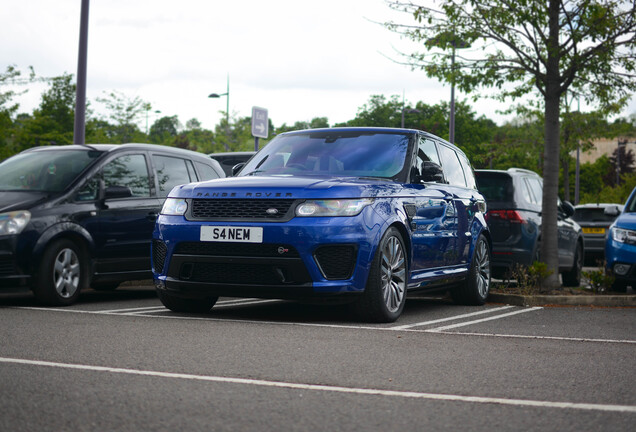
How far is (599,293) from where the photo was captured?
39.7ft

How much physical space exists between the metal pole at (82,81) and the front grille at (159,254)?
22.1 ft

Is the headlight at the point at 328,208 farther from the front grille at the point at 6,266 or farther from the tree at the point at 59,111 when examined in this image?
the tree at the point at 59,111

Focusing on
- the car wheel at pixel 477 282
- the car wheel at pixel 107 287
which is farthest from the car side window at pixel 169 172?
the car wheel at pixel 477 282

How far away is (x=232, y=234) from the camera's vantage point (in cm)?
768

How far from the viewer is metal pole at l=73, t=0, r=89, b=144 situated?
1450 centimetres

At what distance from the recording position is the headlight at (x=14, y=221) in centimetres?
898

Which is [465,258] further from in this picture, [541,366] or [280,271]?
[541,366]

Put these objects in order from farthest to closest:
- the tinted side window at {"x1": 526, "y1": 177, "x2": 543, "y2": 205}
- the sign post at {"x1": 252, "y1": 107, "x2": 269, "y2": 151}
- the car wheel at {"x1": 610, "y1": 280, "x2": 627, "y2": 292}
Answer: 1. the sign post at {"x1": 252, "y1": 107, "x2": 269, "y2": 151}
2. the tinted side window at {"x1": 526, "y1": 177, "x2": 543, "y2": 205}
3. the car wheel at {"x1": 610, "y1": 280, "x2": 627, "y2": 292}

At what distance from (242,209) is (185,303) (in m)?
1.41

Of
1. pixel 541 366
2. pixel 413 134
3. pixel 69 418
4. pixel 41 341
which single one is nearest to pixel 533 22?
pixel 413 134

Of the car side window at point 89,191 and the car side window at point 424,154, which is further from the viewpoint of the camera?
the car side window at point 89,191

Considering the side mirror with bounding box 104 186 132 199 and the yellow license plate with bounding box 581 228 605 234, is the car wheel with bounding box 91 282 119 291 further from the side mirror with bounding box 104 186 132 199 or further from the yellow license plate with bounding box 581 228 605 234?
the yellow license plate with bounding box 581 228 605 234

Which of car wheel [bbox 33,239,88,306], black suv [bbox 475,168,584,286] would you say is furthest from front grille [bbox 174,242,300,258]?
black suv [bbox 475,168,584,286]

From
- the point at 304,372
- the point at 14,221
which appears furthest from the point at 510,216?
the point at 304,372
